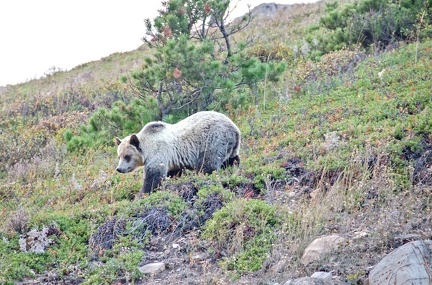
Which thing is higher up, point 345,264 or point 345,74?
point 345,74

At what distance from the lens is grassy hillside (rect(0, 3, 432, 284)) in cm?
764

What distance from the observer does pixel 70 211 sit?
10.1 meters

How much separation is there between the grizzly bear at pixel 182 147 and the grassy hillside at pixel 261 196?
0.32 metres

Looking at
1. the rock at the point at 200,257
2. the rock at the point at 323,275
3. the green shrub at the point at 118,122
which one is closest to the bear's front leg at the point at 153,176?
the rock at the point at 200,257

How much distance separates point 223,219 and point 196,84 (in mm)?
7686

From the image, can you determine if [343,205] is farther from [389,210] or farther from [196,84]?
[196,84]

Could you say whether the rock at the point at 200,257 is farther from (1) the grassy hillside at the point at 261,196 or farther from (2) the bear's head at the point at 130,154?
(2) the bear's head at the point at 130,154

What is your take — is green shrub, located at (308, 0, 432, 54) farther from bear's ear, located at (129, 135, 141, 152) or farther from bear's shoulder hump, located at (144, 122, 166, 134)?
bear's ear, located at (129, 135, 141, 152)

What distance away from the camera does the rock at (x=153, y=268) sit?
7875 mm

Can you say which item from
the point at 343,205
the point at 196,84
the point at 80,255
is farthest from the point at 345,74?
the point at 80,255

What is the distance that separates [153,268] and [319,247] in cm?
214

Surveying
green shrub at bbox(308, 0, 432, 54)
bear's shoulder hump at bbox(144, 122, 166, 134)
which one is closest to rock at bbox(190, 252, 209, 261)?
bear's shoulder hump at bbox(144, 122, 166, 134)

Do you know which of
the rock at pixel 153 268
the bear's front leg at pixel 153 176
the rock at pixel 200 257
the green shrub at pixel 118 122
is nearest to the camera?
the rock at pixel 153 268

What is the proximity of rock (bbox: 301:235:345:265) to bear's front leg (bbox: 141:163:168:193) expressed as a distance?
12.3 ft
